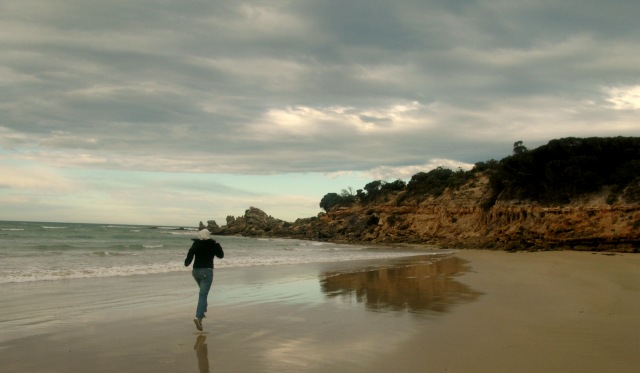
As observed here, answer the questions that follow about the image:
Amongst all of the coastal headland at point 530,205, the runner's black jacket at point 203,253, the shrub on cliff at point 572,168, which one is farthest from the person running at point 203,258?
the shrub on cliff at point 572,168

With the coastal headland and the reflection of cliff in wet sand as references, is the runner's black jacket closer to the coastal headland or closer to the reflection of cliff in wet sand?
the coastal headland

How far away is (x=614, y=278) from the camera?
47.3 ft

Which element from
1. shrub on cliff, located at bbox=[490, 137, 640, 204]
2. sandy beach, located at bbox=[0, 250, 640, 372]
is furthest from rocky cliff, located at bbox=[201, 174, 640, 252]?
sandy beach, located at bbox=[0, 250, 640, 372]

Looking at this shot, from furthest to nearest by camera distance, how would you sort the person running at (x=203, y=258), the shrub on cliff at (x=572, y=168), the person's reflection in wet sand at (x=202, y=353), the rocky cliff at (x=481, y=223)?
the shrub on cliff at (x=572, y=168), the rocky cliff at (x=481, y=223), the person running at (x=203, y=258), the person's reflection in wet sand at (x=202, y=353)

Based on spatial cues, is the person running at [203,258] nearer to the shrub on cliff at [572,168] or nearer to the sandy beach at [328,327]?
the sandy beach at [328,327]

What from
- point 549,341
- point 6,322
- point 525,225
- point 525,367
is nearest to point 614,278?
point 549,341

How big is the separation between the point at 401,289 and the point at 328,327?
211 inches

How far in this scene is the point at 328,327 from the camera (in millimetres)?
8227

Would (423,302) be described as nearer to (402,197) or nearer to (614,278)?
(614,278)

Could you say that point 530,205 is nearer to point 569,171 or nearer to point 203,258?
point 569,171

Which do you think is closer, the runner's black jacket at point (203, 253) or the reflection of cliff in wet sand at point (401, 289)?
the runner's black jacket at point (203, 253)

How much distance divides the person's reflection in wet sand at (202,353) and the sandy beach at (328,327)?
0.14ft

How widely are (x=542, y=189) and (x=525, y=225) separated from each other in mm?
3091

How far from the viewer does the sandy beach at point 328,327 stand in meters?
6.02
